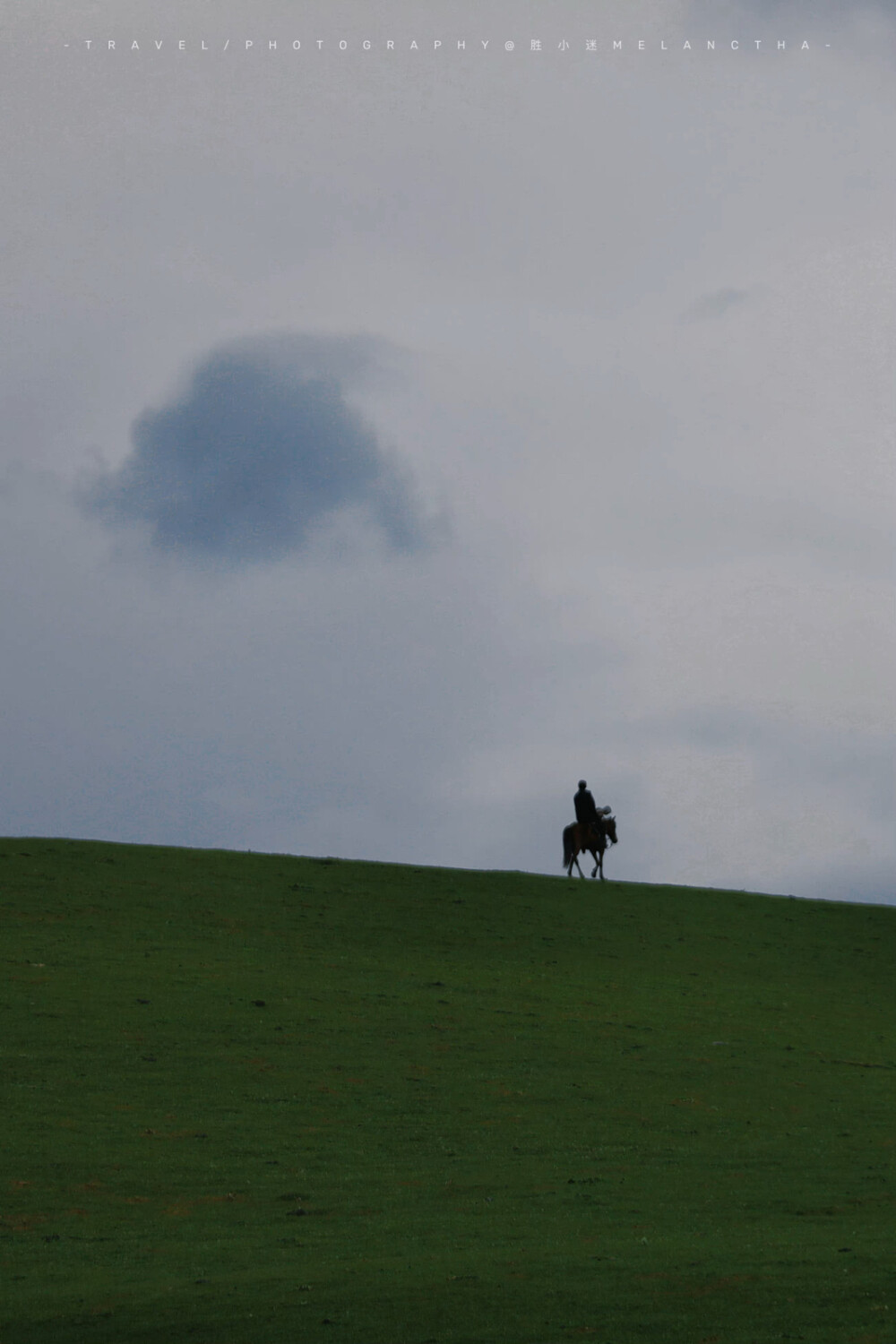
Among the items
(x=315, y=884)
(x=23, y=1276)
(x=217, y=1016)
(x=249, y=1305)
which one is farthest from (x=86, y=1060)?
(x=315, y=884)

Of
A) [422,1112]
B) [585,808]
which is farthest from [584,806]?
[422,1112]

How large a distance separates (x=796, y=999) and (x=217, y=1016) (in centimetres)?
1247

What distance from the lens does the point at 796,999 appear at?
27.8 m

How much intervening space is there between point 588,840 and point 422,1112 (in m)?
19.4

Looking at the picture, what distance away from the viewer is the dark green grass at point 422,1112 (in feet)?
37.6

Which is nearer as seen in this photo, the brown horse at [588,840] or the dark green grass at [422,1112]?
the dark green grass at [422,1112]

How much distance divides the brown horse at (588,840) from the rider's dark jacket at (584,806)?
185mm

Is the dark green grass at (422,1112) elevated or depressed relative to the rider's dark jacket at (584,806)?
depressed

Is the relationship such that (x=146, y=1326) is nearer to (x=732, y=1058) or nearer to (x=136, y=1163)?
(x=136, y=1163)

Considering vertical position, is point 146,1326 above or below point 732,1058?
below

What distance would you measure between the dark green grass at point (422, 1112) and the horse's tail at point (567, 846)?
3635 millimetres

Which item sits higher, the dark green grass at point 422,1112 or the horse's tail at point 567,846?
the horse's tail at point 567,846

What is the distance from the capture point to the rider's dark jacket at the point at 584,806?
36.4 meters

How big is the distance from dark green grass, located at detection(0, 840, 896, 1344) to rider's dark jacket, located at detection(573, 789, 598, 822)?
11.1ft
